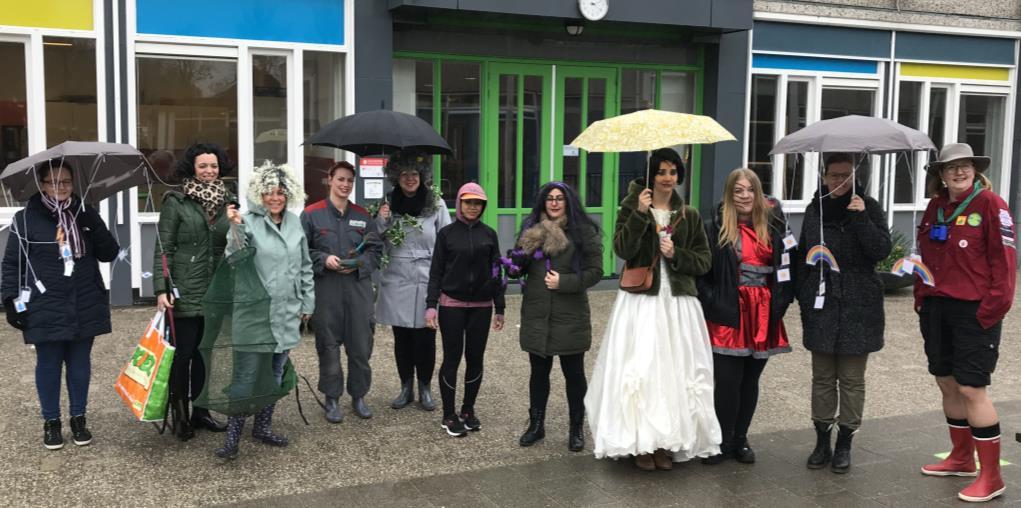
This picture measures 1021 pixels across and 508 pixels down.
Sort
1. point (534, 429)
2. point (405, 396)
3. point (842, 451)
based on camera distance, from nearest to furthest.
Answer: point (842, 451) → point (534, 429) → point (405, 396)

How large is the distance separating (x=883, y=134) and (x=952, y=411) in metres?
1.58

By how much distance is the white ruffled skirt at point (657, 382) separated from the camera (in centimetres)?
505

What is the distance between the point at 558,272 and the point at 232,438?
6.69 ft

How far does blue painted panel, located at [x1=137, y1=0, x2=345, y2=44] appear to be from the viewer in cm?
955

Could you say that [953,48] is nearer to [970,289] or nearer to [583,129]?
[583,129]

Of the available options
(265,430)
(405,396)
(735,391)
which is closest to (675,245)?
(735,391)

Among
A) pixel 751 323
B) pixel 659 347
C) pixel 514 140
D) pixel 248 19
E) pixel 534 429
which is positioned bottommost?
pixel 534 429

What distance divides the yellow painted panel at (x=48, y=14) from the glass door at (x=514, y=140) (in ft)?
14.7

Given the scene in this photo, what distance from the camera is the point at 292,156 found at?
10344 millimetres

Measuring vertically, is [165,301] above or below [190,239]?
below

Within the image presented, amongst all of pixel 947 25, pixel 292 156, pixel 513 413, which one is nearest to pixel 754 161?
pixel 947 25

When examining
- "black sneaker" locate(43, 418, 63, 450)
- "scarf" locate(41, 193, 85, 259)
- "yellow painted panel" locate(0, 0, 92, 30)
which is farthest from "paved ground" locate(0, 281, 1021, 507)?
"yellow painted panel" locate(0, 0, 92, 30)

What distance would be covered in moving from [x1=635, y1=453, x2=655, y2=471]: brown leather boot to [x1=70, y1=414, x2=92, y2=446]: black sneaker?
3161 mm

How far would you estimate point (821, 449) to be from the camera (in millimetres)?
5332
